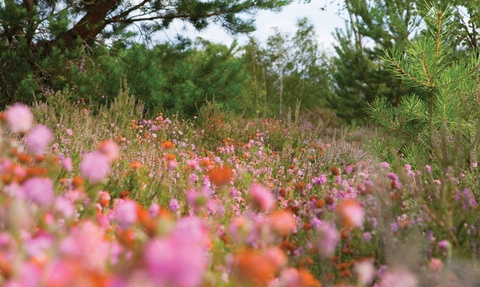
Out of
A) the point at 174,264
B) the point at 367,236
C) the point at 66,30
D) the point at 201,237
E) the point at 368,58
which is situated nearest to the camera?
the point at 174,264

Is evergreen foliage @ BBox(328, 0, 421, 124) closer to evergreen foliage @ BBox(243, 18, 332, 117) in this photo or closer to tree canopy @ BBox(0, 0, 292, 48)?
tree canopy @ BBox(0, 0, 292, 48)

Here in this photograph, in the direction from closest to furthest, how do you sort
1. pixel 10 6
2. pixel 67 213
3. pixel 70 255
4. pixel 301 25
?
pixel 70 255, pixel 67 213, pixel 10 6, pixel 301 25

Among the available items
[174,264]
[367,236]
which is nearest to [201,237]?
[174,264]

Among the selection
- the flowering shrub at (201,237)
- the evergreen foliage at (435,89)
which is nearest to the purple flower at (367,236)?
the flowering shrub at (201,237)

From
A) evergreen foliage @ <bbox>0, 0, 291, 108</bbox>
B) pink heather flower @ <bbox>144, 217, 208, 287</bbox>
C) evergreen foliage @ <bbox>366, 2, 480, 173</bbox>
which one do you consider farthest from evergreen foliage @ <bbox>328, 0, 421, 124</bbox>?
pink heather flower @ <bbox>144, 217, 208, 287</bbox>

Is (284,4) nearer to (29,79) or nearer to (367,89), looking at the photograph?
(367,89)

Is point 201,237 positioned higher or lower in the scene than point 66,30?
lower

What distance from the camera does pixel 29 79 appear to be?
7.29 meters

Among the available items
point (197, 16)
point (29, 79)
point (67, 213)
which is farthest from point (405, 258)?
point (197, 16)

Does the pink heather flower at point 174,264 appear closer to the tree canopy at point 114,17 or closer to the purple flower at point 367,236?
the purple flower at point 367,236

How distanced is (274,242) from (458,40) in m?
8.16

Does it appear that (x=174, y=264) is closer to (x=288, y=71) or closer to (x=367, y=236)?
(x=367, y=236)

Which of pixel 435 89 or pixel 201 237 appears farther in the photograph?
pixel 435 89

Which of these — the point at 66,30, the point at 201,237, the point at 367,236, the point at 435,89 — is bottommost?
the point at 367,236
